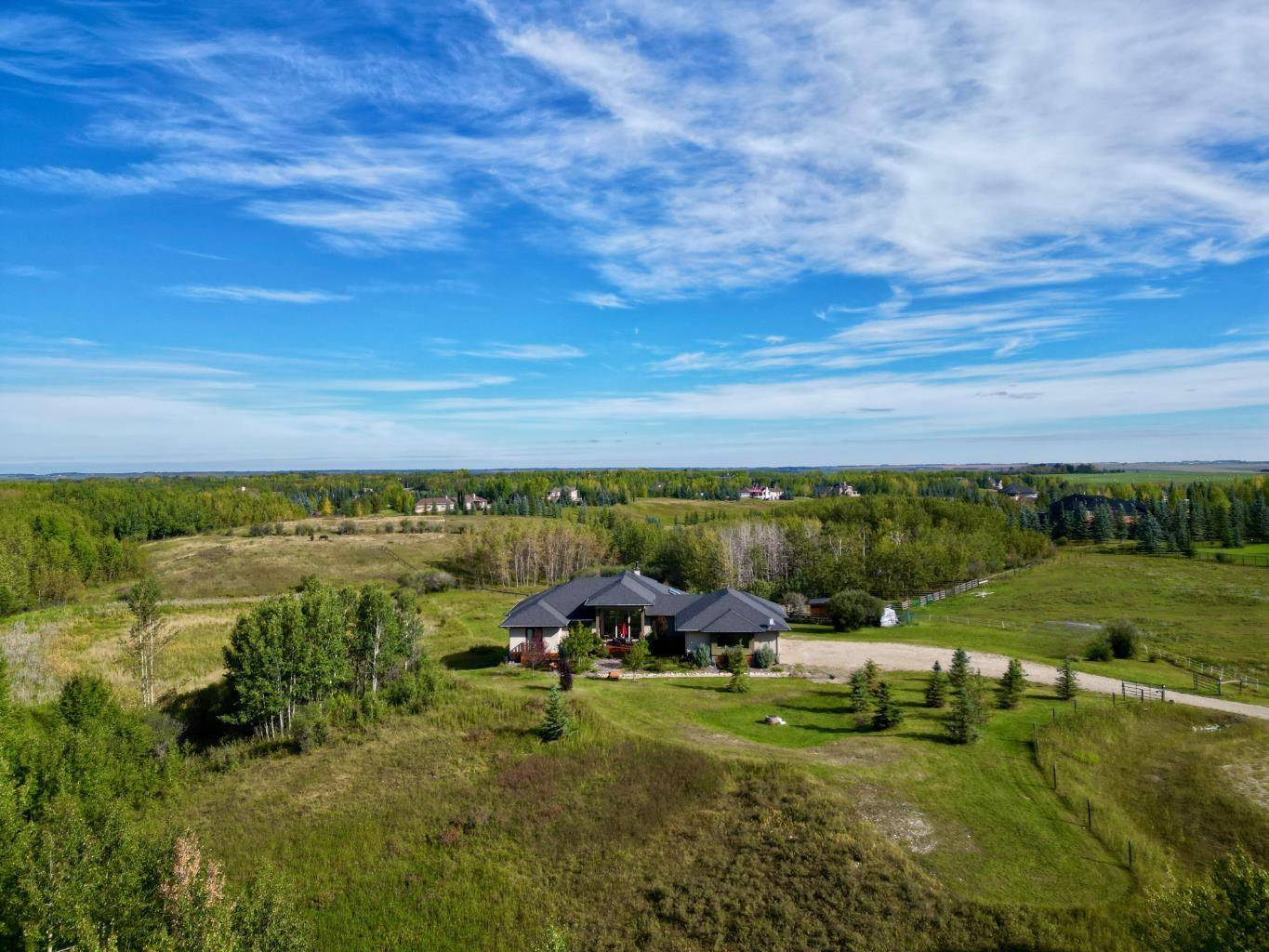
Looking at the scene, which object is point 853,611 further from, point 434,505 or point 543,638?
point 434,505

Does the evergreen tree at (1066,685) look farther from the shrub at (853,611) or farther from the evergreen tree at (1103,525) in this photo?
the evergreen tree at (1103,525)

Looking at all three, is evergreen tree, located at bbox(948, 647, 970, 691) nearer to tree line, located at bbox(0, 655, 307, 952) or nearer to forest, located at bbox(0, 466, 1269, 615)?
tree line, located at bbox(0, 655, 307, 952)

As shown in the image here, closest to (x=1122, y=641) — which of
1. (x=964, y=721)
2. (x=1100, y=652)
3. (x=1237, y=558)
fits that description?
(x=1100, y=652)

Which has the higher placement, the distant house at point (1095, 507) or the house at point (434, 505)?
the distant house at point (1095, 507)

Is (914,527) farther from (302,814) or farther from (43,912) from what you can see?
(43,912)

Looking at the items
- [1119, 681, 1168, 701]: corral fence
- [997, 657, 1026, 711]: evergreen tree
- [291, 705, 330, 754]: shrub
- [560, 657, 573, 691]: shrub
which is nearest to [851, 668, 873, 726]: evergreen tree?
[997, 657, 1026, 711]: evergreen tree

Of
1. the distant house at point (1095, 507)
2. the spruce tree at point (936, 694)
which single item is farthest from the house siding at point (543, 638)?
the distant house at point (1095, 507)
